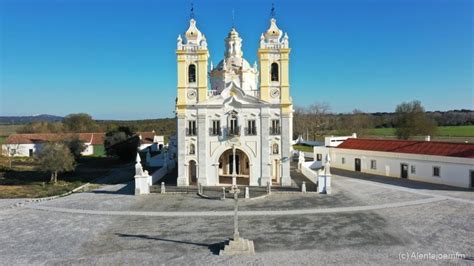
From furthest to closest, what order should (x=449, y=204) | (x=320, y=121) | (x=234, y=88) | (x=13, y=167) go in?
(x=320, y=121) → (x=13, y=167) → (x=234, y=88) → (x=449, y=204)

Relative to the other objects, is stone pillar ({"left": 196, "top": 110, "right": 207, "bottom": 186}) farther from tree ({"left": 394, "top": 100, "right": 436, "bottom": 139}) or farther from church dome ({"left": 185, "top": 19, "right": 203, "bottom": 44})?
tree ({"left": 394, "top": 100, "right": 436, "bottom": 139})

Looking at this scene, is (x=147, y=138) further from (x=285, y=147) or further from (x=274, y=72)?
(x=285, y=147)

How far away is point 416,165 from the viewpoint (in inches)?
1226

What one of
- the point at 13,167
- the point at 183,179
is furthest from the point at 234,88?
the point at 13,167

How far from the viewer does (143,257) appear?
14430mm

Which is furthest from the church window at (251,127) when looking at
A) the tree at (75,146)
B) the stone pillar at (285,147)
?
the tree at (75,146)

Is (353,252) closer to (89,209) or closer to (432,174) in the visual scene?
(89,209)

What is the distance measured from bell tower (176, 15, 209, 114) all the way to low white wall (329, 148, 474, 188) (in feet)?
55.5

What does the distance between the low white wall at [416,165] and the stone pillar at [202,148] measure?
631 inches

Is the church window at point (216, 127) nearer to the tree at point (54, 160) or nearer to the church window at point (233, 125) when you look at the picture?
the church window at point (233, 125)

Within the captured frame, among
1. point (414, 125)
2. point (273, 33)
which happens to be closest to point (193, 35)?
point (273, 33)

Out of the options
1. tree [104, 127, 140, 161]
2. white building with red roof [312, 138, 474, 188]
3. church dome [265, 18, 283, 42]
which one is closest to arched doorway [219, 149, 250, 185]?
church dome [265, 18, 283, 42]

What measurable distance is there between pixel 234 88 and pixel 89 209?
43.3 ft

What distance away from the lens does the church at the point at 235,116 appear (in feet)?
94.8
